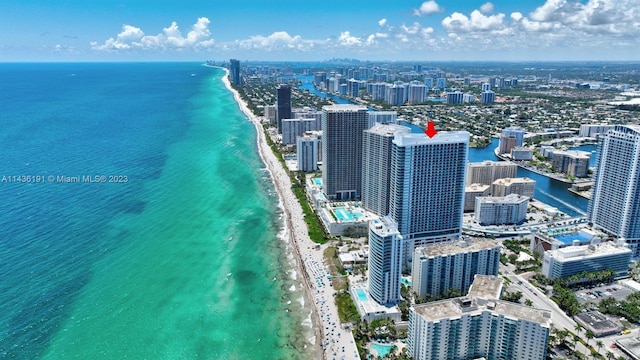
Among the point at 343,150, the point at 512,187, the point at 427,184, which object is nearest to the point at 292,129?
the point at 343,150

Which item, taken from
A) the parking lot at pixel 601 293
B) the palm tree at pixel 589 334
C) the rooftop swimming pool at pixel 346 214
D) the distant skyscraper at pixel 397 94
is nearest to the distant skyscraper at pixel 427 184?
the rooftop swimming pool at pixel 346 214

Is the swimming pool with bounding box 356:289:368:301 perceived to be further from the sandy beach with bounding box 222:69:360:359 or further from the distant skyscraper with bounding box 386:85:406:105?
the distant skyscraper with bounding box 386:85:406:105

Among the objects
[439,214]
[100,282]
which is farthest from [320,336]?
[100,282]

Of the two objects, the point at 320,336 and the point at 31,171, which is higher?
the point at 31,171

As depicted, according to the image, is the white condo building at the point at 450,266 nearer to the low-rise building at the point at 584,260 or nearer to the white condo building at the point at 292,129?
the low-rise building at the point at 584,260

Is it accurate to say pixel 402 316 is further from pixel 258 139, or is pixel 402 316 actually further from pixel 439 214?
pixel 258 139

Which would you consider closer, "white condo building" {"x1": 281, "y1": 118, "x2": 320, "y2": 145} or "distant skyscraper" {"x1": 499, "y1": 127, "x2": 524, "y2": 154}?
"distant skyscraper" {"x1": 499, "y1": 127, "x2": 524, "y2": 154}

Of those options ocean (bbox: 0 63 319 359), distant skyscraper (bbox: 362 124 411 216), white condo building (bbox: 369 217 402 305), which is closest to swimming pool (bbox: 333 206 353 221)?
distant skyscraper (bbox: 362 124 411 216)
